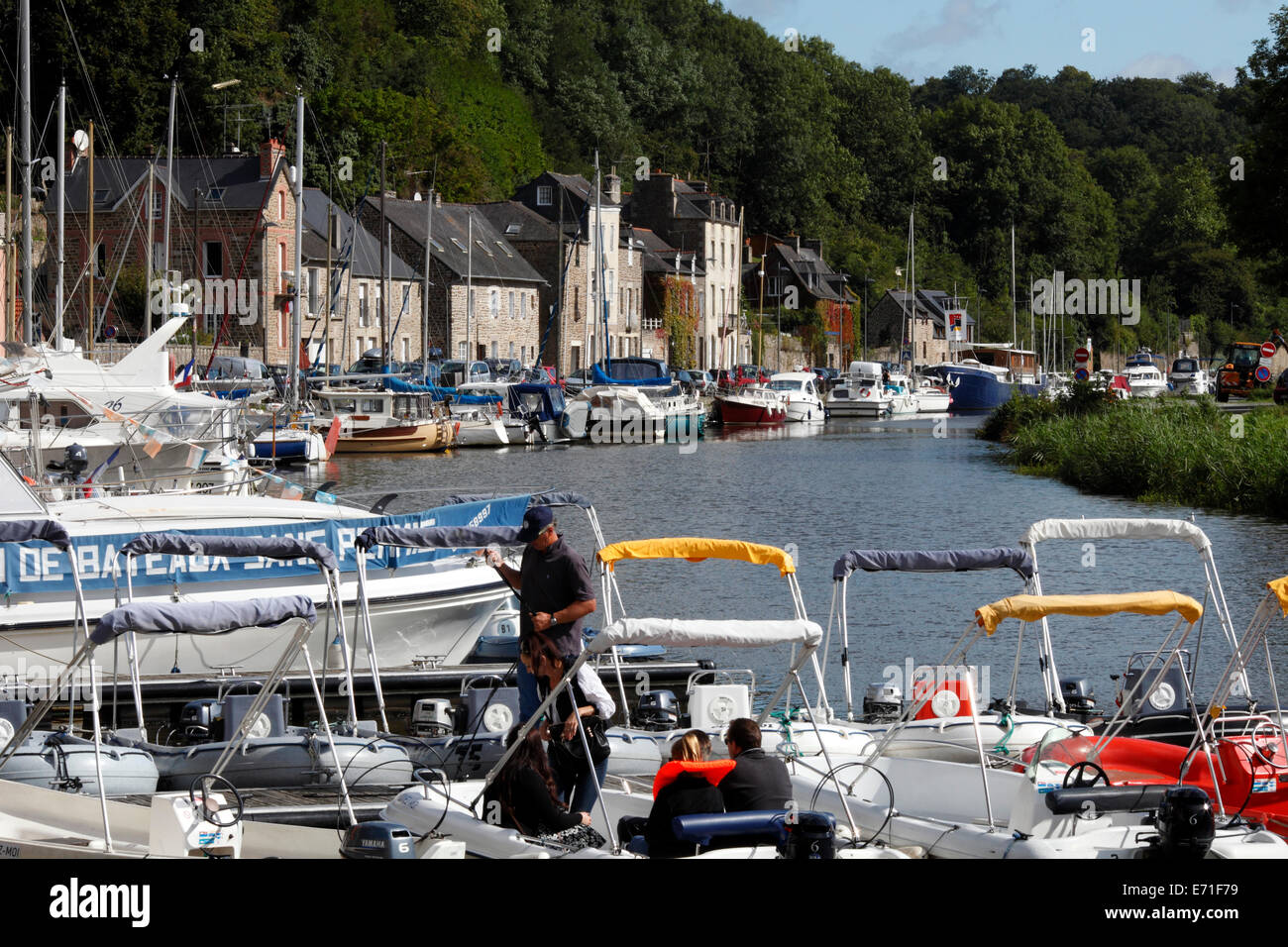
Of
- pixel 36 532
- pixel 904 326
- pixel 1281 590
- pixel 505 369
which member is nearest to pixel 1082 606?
pixel 1281 590

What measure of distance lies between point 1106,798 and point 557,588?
442 cm

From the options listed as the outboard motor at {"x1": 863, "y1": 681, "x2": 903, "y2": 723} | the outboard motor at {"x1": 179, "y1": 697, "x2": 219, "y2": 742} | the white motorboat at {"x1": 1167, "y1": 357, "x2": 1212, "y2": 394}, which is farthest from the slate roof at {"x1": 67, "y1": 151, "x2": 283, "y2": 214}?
the outboard motor at {"x1": 863, "y1": 681, "x2": 903, "y2": 723}

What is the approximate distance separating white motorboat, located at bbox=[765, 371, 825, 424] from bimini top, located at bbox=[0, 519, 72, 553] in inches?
2766

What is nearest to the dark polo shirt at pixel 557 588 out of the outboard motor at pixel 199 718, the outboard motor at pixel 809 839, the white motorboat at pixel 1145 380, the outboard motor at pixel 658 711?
the outboard motor at pixel 809 839

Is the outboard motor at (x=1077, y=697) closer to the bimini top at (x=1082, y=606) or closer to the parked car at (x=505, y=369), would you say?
the bimini top at (x=1082, y=606)

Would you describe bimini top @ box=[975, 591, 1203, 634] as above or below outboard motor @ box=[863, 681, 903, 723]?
above

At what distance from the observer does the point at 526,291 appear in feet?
300

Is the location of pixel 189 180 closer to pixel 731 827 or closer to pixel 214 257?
pixel 214 257

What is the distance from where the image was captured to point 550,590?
43.5ft

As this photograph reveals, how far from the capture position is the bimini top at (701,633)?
438 inches

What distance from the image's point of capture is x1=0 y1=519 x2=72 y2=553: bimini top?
14.8 metres

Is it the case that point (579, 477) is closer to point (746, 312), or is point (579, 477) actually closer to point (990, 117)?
point (746, 312)

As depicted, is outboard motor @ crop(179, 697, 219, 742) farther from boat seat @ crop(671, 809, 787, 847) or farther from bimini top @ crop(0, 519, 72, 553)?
boat seat @ crop(671, 809, 787, 847)

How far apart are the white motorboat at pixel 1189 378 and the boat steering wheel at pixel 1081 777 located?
84.6 meters
